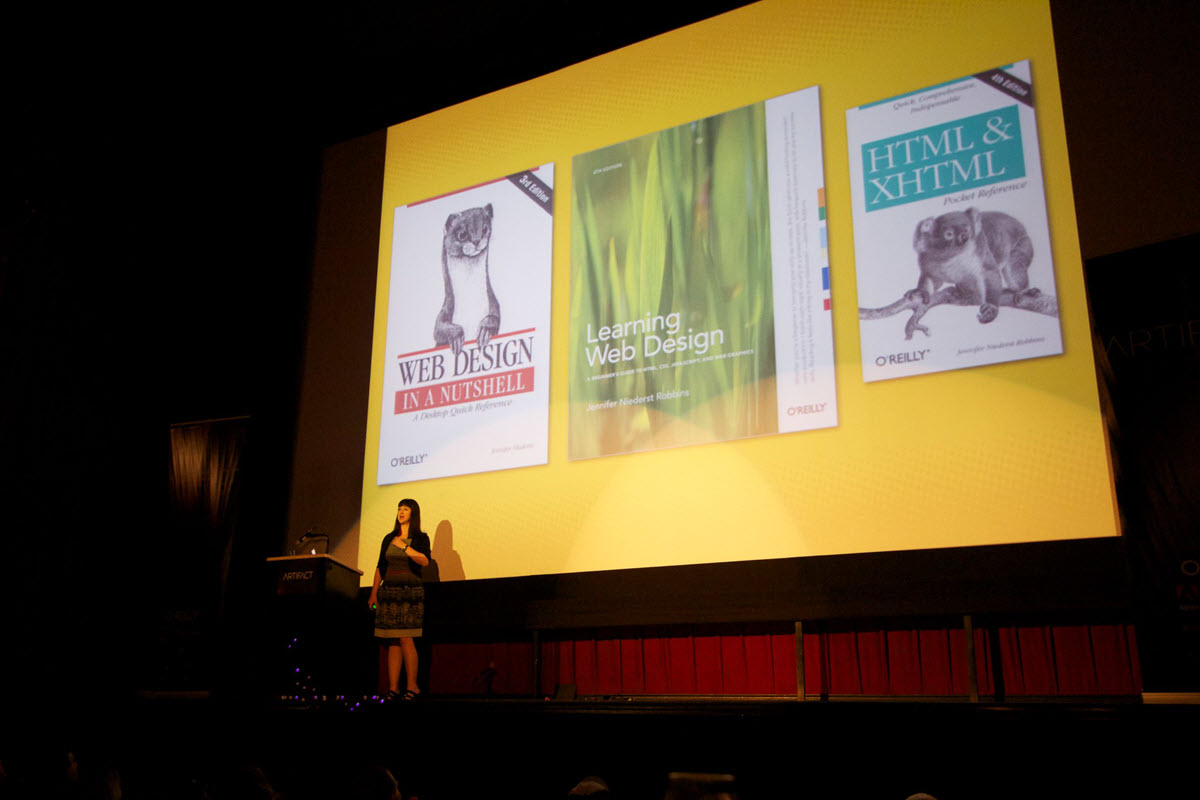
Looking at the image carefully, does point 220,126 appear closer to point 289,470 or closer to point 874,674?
point 289,470

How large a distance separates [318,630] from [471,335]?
164cm

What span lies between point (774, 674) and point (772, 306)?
1572mm

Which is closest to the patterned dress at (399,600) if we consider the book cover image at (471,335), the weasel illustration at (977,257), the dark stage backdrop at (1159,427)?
the book cover image at (471,335)

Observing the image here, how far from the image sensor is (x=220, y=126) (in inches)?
207

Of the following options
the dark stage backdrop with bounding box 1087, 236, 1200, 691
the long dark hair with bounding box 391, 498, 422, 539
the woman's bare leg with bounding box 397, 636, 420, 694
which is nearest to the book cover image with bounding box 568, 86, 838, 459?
the long dark hair with bounding box 391, 498, 422, 539

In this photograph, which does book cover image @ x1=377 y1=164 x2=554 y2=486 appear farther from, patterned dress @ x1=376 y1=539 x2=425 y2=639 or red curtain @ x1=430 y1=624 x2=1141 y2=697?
red curtain @ x1=430 y1=624 x2=1141 y2=697

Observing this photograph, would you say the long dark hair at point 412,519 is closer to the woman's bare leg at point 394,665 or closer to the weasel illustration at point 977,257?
the woman's bare leg at point 394,665

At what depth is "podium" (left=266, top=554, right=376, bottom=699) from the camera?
169 inches

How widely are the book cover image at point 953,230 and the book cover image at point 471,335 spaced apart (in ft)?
5.25

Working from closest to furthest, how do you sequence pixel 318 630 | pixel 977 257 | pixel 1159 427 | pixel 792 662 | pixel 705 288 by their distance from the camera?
1. pixel 1159 427
2. pixel 977 257
3. pixel 792 662
4. pixel 705 288
5. pixel 318 630

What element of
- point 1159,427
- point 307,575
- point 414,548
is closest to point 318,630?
point 307,575

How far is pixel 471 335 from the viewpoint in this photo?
4.69 metres

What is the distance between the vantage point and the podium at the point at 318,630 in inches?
169

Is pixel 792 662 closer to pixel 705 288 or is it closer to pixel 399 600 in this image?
pixel 705 288
